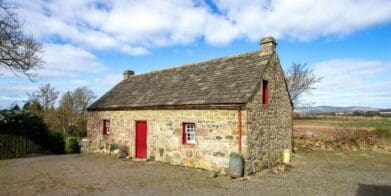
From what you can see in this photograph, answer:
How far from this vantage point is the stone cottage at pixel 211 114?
1499 centimetres

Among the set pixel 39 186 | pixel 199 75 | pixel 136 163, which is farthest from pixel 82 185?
pixel 199 75

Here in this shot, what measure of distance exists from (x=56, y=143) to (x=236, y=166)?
1799 centimetres

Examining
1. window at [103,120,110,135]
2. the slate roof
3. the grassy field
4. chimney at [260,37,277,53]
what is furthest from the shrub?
the grassy field

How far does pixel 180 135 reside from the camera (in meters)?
17.0

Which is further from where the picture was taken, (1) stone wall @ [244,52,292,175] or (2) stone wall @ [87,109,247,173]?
(1) stone wall @ [244,52,292,175]

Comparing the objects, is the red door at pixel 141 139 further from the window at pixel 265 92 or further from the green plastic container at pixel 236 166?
the window at pixel 265 92

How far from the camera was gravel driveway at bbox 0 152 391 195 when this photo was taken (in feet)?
37.8

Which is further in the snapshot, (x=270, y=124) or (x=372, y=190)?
(x=270, y=124)

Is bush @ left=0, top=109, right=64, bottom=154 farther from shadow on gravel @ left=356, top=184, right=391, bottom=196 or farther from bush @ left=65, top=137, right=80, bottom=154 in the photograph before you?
shadow on gravel @ left=356, top=184, right=391, bottom=196

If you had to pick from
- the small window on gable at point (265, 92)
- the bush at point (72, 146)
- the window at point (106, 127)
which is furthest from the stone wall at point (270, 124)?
the bush at point (72, 146)

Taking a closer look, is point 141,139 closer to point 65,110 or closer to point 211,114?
point 211,114

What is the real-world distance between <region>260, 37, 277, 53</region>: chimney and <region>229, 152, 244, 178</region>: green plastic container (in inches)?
236

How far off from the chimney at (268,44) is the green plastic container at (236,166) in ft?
19.7

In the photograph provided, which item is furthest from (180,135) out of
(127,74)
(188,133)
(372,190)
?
(127,74)
